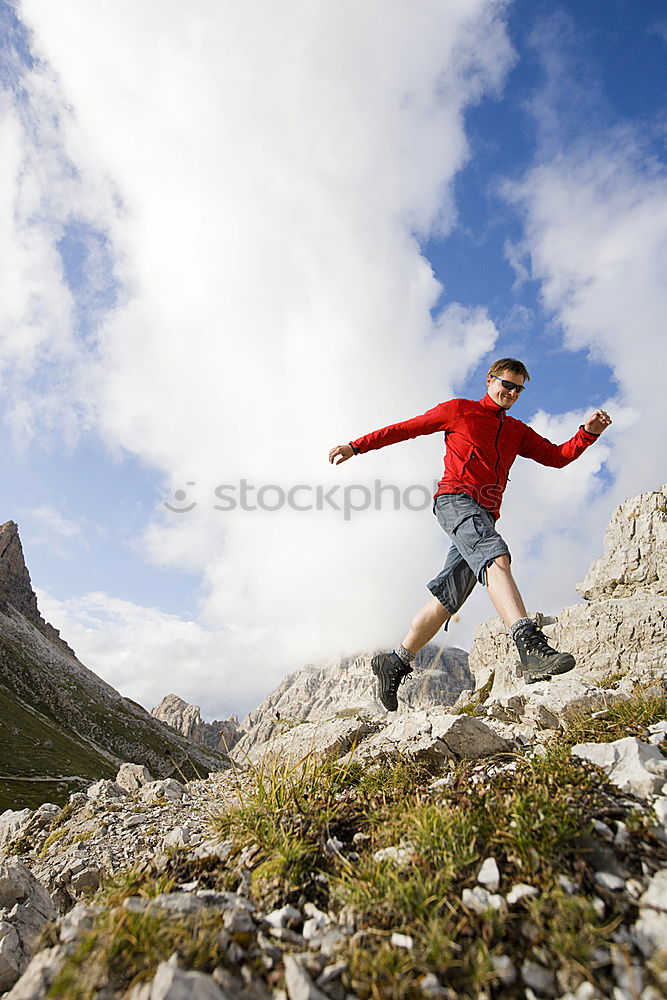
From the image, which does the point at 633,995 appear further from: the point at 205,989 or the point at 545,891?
the point at 205,989

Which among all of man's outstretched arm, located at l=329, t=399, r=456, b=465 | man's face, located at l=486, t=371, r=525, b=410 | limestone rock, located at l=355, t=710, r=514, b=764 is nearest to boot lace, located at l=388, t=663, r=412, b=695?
limestone rock, located at l=355, t=710, r=514, b=764

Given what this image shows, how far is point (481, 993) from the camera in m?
2.58

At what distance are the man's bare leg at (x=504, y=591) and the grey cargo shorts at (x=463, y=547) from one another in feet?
0.34

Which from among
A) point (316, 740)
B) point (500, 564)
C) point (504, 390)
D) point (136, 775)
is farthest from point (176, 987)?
point (136, 775)

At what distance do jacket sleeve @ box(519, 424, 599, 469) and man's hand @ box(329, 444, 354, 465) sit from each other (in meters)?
2.69

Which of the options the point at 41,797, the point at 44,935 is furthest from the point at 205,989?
the point at 41,797

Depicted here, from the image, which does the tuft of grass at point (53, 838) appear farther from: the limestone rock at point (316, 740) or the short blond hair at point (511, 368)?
the short blond hair at point (511, 368)

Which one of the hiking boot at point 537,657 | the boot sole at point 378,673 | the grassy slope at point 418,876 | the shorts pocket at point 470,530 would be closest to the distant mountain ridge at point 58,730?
the boot sole at point 378,673

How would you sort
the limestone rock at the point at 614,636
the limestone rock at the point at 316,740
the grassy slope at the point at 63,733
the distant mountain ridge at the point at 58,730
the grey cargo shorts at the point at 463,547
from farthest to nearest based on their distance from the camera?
the grassy slope at the point at 63,733 < the distant mountain ridge at the point at 58,730 < the limestone rock at the point at 614,636 < the grey cargo shorts at the point at 463,547 < the limestone rock at the point at 316,740

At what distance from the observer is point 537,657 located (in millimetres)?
5902

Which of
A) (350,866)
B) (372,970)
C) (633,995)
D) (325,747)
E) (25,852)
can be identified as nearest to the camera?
(633,995)

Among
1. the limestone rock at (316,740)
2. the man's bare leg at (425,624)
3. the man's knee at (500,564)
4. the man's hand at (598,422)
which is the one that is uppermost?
the man's hand at (598,422)

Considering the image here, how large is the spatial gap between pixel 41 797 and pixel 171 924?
125650 mm

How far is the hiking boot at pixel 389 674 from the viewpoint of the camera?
755 cm
